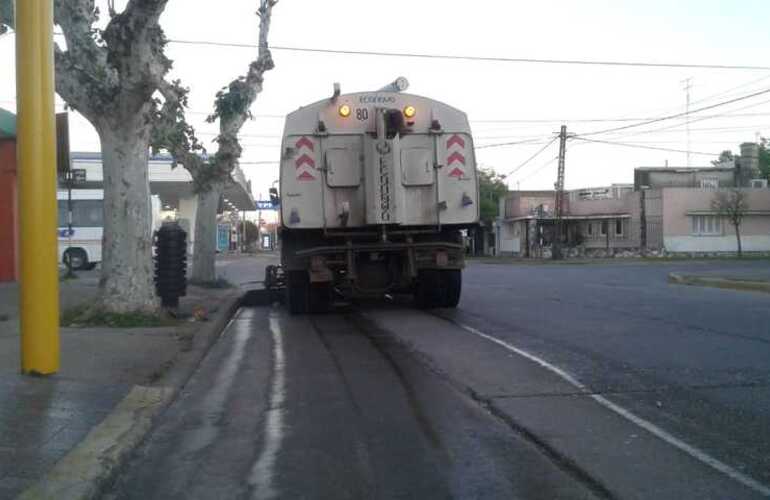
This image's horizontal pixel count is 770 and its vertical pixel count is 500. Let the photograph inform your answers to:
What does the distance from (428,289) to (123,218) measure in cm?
592

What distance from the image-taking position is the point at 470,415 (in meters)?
7.73

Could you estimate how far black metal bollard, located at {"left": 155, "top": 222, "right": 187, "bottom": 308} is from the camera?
15.0m

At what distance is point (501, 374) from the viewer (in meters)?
9.60

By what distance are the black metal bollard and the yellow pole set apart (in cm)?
641

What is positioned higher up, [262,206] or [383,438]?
A: [262,206]

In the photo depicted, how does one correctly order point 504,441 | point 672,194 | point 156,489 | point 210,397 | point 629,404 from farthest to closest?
point 672,194, point 210,397, point 629,404, point 504,441, point 156,489

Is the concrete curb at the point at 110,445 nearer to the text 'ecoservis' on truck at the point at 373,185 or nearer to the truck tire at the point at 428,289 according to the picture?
the text 'ecoservis' on truck at the point at 373,185

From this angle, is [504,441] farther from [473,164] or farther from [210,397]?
[473,164]

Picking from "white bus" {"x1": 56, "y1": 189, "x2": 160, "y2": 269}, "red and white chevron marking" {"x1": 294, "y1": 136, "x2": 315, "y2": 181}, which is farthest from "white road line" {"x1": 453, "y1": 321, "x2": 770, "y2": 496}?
"white bus" {"x1": 56, "y1": 189, "x2": 160, "y2": 269}

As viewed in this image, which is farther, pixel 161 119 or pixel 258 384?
pixel 161 119

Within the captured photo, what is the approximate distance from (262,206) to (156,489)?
6747 centimetres

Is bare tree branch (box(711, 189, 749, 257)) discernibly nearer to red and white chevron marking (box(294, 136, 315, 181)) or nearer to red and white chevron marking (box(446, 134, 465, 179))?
red and white chevron marking (box(446, 134, 465, 179))

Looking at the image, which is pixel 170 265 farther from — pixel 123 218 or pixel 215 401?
pixel 215 401

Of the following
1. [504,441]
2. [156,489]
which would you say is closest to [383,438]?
[504,441]
